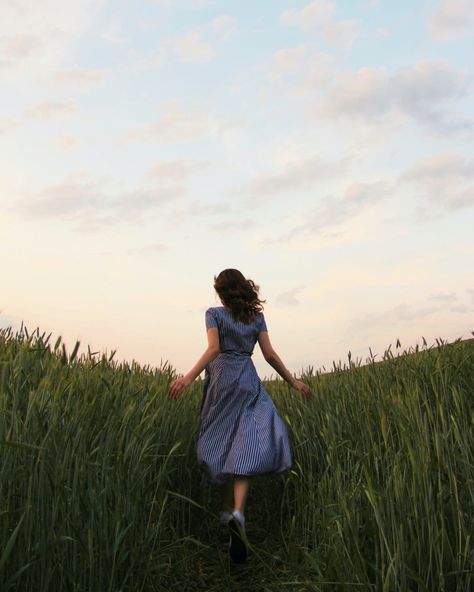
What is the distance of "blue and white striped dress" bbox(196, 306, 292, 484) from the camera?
5.04 m

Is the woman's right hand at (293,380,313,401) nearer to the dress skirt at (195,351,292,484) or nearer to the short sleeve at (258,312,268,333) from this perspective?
the dress skirt at (195,351,292,484)

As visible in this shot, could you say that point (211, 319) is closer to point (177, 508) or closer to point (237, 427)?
point (237, 427)

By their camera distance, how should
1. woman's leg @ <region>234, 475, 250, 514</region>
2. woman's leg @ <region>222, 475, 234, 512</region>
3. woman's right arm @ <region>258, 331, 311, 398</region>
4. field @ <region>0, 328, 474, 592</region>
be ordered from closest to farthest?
field @ <region>0, 328, 474, 592</region> < woman's leg @ <region>234, 475, 250, 514</region> < woman's leg @ <region>222, 475, 234, 512</region> < woman's right arm @ <region>258, 331, 311, 398</region>

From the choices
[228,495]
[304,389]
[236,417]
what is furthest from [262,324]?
[228,495]

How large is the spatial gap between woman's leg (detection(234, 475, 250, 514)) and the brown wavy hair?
122cm

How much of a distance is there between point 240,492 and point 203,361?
Answer: 1.00 m

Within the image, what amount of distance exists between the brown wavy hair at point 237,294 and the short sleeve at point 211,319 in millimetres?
130

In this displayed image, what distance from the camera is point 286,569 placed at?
473 cm

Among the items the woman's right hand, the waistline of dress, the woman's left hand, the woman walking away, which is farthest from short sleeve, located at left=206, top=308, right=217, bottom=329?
the woman's right hand

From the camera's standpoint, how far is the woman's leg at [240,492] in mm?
4750

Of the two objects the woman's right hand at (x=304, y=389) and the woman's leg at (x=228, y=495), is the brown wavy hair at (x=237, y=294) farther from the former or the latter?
the woman's leg at (x=228, y=495)

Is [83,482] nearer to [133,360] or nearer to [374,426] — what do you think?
[374,426]

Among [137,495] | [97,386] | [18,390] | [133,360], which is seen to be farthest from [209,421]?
[133,360]

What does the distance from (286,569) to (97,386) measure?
1.83 metres
